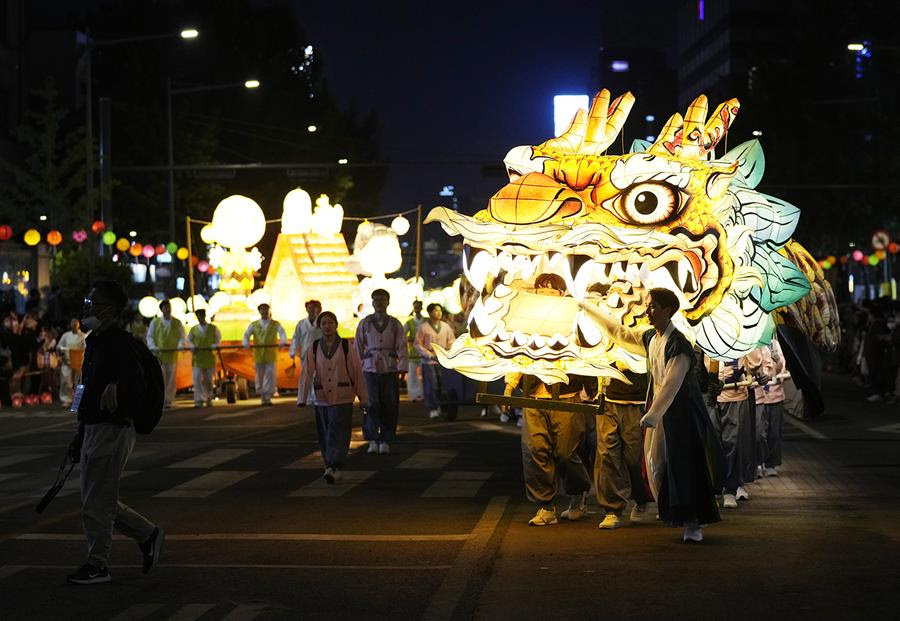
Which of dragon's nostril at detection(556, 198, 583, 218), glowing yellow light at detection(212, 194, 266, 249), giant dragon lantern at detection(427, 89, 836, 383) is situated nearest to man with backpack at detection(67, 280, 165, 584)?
giant dragon lantern at detection(427, 89, 836, 383)

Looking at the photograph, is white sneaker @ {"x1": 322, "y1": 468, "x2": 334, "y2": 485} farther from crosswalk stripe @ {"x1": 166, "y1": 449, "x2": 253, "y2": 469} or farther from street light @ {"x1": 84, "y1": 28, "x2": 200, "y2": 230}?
street light @ {"x1": 84, "y1": 28, "x2": 200, "y2": 230}

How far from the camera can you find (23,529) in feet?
42.4

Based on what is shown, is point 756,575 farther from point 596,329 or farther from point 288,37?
point 288,37

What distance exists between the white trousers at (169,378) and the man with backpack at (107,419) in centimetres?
1882

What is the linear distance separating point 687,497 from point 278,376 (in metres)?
20.9

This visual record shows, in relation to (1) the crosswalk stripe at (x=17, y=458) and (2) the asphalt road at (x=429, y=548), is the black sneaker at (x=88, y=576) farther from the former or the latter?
(1) the crosswalk stripe at (x=17, y=458)

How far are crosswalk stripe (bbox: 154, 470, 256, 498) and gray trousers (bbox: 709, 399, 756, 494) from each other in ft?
15.5

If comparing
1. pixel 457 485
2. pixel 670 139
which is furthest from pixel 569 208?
pixel 457 485

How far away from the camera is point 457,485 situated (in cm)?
1602

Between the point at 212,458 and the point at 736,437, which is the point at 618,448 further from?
the point at 212,458

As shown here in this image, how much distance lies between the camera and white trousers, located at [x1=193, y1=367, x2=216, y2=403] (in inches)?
1176

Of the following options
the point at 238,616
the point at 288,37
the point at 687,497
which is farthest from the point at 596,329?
→ the point at 288,37

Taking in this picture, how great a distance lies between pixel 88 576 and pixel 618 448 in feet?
14.8

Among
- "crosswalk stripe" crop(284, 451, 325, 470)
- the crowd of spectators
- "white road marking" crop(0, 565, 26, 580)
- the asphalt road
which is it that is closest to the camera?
the asphalt road
